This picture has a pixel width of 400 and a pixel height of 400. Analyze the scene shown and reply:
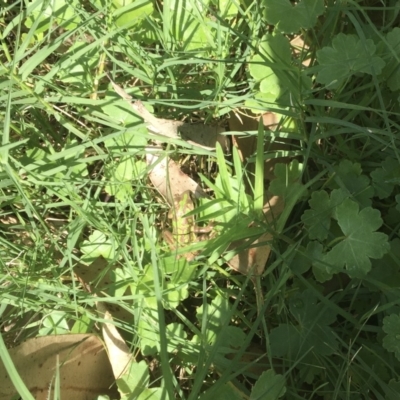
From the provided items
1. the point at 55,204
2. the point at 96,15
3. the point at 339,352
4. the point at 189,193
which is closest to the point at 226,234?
the point at 189,193

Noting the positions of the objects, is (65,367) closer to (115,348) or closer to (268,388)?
(115,348)

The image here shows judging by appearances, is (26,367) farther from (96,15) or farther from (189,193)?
(96,15)

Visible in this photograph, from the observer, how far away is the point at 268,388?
1.52m

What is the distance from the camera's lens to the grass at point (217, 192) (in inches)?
63.3

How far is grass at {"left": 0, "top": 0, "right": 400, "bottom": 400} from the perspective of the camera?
1.61 meters

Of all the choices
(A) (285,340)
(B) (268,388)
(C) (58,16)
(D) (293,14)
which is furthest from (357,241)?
(C) (58,16)

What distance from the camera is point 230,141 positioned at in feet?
6.09

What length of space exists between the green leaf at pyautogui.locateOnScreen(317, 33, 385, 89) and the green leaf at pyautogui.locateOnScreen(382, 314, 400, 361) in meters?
0.74

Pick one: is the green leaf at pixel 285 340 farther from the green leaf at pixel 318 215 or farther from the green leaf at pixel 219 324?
the green leaf at pixel 318 215

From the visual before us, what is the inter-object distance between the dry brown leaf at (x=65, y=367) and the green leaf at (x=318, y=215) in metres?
0.82

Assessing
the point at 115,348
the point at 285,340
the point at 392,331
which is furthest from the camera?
the point at 115,348

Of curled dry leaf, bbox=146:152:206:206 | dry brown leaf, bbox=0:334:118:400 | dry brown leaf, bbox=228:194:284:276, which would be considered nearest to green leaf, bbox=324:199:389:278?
dry brown leaf, bbox=228:194:284:276

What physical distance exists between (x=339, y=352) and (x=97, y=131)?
1.13 meters

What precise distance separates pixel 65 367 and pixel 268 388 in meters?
0.66
